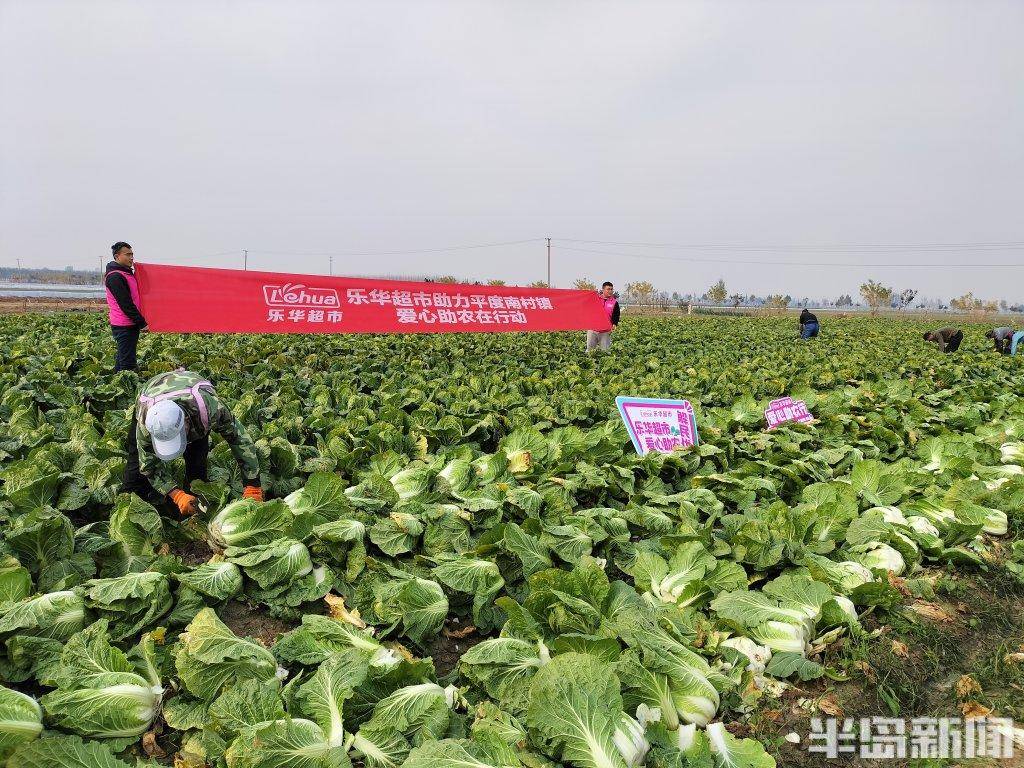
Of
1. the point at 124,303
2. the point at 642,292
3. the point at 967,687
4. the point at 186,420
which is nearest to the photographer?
the point at 967,687

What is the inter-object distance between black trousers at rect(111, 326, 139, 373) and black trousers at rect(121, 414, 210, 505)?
4579mm

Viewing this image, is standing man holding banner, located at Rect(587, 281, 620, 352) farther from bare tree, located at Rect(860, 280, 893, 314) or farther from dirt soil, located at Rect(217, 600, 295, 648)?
bare tree, located at Rect(860, 280, 893, 314)

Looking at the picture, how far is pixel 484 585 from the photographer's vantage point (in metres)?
3.09

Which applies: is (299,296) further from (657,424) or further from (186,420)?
(657,424)

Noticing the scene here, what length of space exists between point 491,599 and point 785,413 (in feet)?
16.8

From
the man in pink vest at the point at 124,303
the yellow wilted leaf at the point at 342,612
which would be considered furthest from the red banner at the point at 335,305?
the yellow wilted leaf at the point at 342,612

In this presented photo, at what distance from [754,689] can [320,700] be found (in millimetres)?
1972

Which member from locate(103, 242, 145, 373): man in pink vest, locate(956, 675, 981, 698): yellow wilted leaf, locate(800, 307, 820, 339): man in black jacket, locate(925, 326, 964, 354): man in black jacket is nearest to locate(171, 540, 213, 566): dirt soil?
locate(956, 675, 981, 698): yellow wilted leaf

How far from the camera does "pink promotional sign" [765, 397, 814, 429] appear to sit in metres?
6.76

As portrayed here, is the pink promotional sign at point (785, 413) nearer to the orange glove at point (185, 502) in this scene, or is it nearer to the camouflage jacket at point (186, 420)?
the camouflage jacket at point (186, 420)

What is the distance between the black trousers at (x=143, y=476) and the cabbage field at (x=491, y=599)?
0.16 m

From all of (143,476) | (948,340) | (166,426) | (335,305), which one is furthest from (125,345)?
(948,340)

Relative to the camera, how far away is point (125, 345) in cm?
778

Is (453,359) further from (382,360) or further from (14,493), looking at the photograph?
(14,493)
